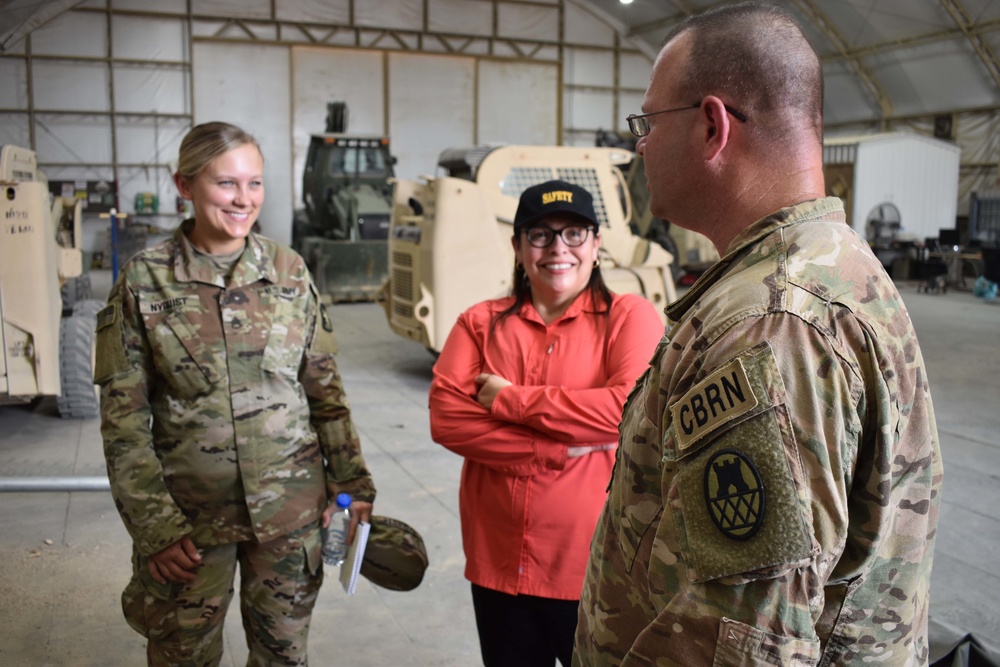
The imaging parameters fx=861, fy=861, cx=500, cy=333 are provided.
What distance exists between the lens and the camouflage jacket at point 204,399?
6.47 ft

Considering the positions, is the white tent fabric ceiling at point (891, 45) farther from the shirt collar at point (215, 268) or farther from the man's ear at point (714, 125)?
the man's ear at point (714, 125)

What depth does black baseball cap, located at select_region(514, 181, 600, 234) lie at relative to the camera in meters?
2.21

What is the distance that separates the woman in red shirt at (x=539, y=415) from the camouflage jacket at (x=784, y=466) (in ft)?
2.85

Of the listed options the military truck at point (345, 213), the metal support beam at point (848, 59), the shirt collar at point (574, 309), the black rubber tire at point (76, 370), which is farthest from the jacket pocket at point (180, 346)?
the metal support beam at point (848, 59)

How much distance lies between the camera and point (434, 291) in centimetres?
677

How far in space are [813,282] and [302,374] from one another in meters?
1.50

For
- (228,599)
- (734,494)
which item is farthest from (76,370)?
(734,494)

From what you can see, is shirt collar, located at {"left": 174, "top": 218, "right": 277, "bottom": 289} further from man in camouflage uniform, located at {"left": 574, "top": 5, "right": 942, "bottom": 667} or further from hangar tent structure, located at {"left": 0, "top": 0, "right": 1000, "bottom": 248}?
hangar tent structure, located at {"left": 0, "top": 0, "right": 1000, "bottom": 248}

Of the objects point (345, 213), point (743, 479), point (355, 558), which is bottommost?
point (355, 558)

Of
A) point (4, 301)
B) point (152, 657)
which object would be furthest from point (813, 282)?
point (4, 301)

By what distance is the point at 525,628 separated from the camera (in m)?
2.08

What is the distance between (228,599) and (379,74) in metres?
18.6

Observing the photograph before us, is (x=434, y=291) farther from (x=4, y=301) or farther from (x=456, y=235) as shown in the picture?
(x=4, y=301)

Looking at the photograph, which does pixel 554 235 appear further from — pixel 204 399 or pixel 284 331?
pixel 204 399
